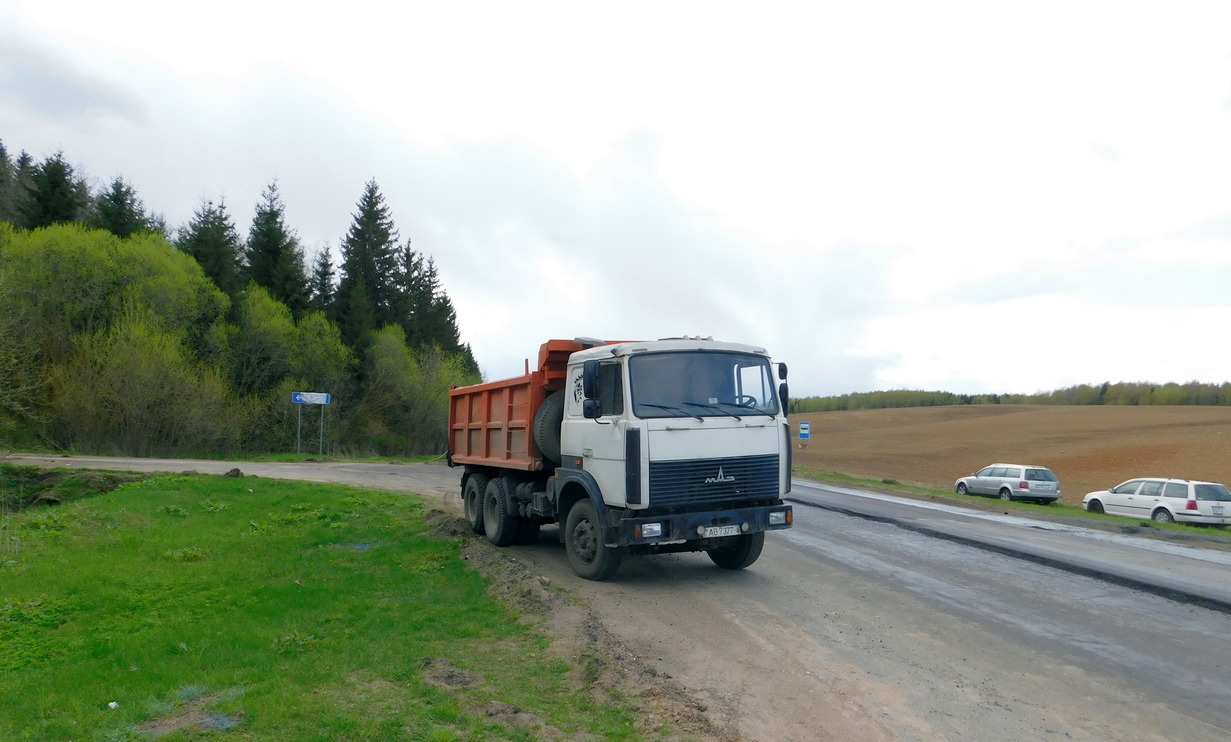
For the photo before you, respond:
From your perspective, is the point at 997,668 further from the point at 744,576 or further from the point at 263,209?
the point at 263,209

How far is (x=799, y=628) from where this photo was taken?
707 centimetres

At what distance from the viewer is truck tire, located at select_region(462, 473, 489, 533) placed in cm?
1282

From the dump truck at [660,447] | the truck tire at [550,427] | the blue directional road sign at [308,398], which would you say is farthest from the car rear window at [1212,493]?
the blue directional road sign at [308,398]

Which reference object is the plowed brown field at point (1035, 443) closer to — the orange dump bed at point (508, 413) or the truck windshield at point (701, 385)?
the orange dump bed at point (508, 413)

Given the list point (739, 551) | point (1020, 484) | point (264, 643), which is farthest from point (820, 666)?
point (1020, 484)

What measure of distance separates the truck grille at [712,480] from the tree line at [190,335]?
80.0ft

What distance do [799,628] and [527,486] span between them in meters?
5.00

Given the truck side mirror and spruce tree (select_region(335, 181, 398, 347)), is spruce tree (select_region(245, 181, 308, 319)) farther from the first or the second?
the truck side mirror

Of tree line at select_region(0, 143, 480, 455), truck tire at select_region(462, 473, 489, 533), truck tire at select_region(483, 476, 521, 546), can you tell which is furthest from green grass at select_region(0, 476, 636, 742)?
tree line at select_region(0, 143, 480, 455)

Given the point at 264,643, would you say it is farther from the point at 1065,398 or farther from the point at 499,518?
the point at 1065,398

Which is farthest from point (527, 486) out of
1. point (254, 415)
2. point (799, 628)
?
point (254, 415)

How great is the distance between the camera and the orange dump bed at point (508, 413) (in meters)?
10.3

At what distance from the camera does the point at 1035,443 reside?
58562mm

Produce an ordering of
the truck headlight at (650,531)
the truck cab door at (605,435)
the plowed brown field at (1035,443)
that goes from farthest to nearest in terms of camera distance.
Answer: the plowed brown field at (1035,443), the truck cab door at (605,435), the truck headlight at (650,531)
